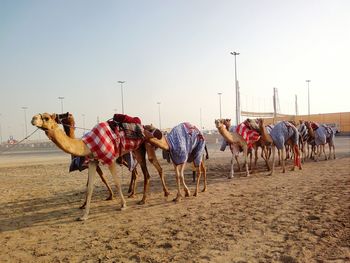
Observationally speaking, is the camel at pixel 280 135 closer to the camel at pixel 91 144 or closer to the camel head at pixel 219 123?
the camel head at pixel 219 123

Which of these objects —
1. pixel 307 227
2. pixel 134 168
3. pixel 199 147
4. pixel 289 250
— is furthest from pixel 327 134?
pixel 289 250

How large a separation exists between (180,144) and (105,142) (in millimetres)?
2314

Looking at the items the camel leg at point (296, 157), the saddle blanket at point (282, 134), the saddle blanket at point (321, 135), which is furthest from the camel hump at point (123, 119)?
the saddle blanket at point (321, 135)

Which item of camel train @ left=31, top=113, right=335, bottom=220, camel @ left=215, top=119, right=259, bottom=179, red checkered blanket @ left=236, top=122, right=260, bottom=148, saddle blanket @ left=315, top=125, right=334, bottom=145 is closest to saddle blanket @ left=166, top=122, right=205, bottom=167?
camel train @ left=31, top=113, right=335, bottom=220

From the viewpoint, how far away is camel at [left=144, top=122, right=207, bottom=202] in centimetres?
988

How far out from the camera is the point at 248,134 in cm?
1453

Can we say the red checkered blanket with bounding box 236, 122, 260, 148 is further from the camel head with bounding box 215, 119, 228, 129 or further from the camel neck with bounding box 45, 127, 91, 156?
the camel neck with bounding box 45, 127, 91, 156

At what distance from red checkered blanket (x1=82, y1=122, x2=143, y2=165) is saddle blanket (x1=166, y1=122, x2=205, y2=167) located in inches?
62.3

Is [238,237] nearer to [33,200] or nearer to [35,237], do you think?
[35,237]

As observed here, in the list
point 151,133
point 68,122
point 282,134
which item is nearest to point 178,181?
point 151,133

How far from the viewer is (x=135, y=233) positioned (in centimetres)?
702

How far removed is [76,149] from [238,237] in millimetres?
4090

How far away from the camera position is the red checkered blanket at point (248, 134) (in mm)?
14438

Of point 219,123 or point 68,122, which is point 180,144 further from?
point 219,123
